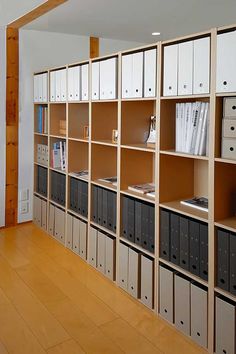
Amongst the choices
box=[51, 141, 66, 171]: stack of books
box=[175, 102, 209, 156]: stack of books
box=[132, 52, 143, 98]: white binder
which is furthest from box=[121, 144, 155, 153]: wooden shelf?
box=[51, 141, 66, 171]: stack of books

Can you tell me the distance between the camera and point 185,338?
249cm

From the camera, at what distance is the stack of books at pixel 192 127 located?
235 cm

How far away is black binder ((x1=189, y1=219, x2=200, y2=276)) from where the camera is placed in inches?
93.7

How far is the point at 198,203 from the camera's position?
8.55 ft

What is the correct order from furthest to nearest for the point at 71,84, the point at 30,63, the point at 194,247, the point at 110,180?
the point at 30,63 < the point at 71,84 < the point at 110,180 < the point at 194,247

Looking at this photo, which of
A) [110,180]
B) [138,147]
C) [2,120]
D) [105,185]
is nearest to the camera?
[138,147]

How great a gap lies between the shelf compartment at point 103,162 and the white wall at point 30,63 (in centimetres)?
150

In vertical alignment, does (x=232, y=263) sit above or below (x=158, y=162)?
below

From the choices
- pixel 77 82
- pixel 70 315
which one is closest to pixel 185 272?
pixel 70 315

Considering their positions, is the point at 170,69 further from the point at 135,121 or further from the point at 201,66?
the point at 135,121

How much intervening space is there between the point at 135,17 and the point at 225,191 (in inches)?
103

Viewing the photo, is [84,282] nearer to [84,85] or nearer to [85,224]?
[85,224]

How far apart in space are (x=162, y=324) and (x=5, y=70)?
3.33 metres

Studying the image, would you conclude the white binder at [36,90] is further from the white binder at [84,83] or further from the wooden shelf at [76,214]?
the wooden shelf at [76,214]
